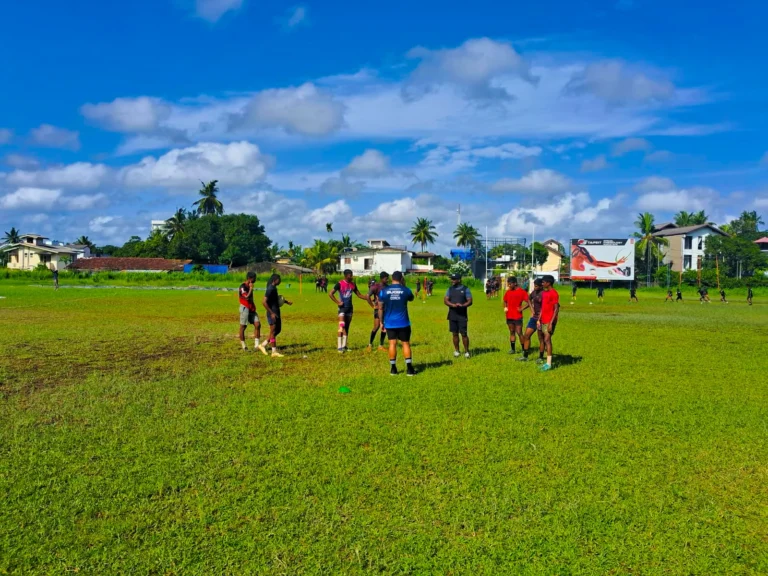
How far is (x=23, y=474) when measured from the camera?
6.04 metres

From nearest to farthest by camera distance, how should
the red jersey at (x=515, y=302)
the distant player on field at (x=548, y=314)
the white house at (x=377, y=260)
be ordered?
1. the distant player on field at (x=548, y=314)
2. the red jersey at (x=515, y=302)
3. the white house at (x=377, y=260)

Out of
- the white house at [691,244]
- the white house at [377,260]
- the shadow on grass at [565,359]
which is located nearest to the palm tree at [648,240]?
the white house at [691,244]

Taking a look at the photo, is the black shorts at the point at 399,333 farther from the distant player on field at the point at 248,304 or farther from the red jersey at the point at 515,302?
the distant player on field at the point at 248,304

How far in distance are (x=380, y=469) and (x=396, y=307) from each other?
5.71 meters

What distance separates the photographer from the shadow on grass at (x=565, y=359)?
1355cm

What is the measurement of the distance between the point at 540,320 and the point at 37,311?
24.0 m

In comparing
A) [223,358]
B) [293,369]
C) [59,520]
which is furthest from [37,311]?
[59,520]

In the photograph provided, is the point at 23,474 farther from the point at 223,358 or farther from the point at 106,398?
the point at 223,358

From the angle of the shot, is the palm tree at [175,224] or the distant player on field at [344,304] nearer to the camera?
the distant player on field at [344,304]

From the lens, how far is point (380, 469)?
6.31 metres

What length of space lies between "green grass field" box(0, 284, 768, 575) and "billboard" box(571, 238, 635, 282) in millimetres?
70517

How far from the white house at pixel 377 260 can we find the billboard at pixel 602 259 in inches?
992

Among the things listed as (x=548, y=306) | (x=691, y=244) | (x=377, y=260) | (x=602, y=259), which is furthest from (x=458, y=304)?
(x=691, y=244)

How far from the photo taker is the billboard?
79625 millimetres
